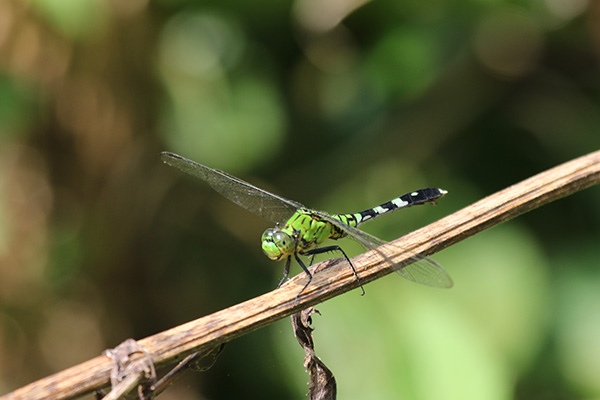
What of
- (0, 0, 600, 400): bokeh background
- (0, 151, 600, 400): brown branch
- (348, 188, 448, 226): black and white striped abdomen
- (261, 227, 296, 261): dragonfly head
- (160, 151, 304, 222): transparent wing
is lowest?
(0, 151, 600, 400): brown branch

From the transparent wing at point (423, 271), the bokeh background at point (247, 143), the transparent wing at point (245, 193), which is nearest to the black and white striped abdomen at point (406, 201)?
the transparent wing at point (245, 193)

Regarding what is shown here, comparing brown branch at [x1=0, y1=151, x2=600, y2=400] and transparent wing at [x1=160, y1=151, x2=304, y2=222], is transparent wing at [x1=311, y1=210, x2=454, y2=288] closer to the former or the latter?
brown branch at [x1=0, y1=151, x2=600, y2=400]

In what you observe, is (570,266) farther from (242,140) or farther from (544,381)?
(242,140)

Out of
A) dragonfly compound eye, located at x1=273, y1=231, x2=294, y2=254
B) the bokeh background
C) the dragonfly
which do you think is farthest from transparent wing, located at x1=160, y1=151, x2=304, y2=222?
the bokeh background

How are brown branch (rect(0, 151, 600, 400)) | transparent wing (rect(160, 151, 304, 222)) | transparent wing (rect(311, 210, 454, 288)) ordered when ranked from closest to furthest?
brown branch (rect(0, 151, 600, 400)), transparent wing (rect(311, 210, 454, 288)), transparent wing (rect(160, 151, 304, 222))

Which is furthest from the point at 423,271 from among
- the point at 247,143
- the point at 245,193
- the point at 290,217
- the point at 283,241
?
the point at 247,143

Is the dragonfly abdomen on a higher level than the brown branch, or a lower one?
higher
